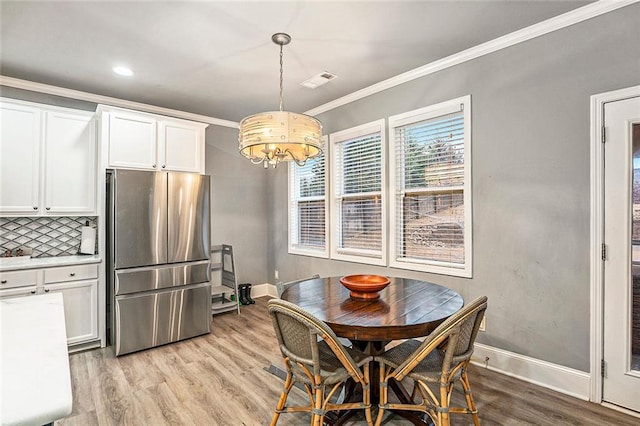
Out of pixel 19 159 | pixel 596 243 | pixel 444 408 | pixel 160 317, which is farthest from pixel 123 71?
pixel 596 243

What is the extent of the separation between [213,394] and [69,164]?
9.03ft

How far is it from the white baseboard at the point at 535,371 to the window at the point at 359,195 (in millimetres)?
1263

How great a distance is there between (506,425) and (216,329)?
3.00 m

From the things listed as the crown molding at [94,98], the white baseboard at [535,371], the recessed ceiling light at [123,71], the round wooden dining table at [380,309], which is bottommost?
the white baseboard at [535,371]

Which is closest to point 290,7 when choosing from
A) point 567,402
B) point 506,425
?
point 506,425

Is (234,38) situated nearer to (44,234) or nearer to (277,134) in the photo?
(277,134)

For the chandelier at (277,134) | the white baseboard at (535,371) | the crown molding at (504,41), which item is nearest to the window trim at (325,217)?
the crown molding at (504,41)

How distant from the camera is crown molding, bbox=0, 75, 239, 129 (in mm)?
3354

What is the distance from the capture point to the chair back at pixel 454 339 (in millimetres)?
1603

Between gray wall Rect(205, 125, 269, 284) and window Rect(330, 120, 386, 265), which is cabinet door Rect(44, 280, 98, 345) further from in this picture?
window Rect(330, 120, 386, 265)

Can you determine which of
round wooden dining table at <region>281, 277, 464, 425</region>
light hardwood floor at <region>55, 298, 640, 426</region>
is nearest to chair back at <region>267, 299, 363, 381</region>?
round wooden dining table at <region>281, 277, 464, 425</region>

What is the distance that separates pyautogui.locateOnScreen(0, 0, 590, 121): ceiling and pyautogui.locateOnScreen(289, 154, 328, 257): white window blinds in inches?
51.2

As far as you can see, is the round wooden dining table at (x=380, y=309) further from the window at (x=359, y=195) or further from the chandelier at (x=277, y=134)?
the window at (x=359, y=195)

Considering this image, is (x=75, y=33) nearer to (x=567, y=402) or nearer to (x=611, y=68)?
(x=611, y=68)
